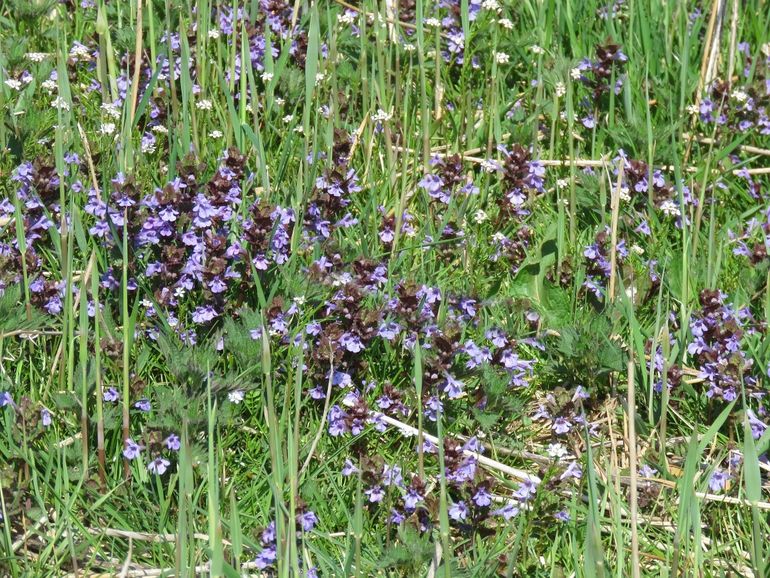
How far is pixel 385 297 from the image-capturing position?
329cm

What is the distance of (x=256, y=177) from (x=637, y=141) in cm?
146

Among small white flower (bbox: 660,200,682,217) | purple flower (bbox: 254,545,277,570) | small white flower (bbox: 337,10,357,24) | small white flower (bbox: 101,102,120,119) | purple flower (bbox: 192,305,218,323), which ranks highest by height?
small white flower (bbox: 337,10,357,24)

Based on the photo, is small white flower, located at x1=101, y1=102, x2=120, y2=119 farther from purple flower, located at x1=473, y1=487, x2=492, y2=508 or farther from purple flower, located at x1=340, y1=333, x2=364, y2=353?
purple flower, located at x1=473, y1=487, x2=492, y2=508

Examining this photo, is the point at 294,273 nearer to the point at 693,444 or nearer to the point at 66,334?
the point at 66,334

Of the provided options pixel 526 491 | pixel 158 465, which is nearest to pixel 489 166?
pixel 526 491

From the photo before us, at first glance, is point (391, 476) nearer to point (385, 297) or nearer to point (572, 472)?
point (572, 472)

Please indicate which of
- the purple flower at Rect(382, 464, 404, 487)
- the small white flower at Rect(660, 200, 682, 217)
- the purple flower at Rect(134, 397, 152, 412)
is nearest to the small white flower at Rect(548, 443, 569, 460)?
the purple flower at Rect(382, 464, 404, 487)

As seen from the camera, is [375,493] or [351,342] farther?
[351,342]

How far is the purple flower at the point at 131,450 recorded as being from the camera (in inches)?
109

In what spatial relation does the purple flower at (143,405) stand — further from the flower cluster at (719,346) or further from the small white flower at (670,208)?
the small white flower at (670,208)

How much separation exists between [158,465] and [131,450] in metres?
0.09

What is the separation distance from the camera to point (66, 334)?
2.87 meters

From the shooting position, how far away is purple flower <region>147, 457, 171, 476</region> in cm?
274

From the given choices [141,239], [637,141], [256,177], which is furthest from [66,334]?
[637,141]
